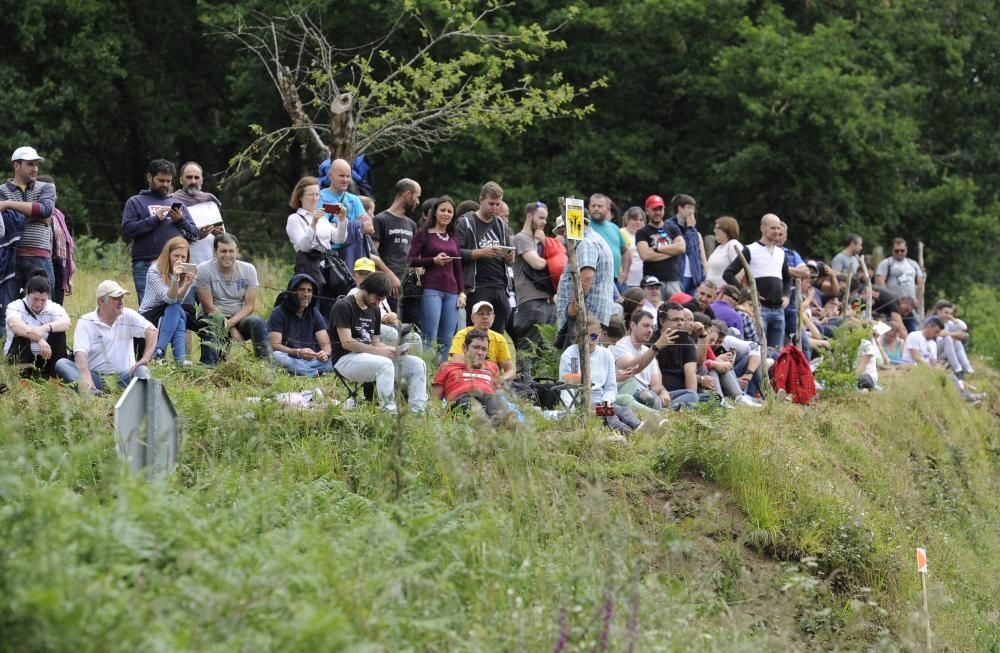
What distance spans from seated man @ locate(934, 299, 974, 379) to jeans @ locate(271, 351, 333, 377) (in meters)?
13.0

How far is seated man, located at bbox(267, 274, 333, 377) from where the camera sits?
42.5 feet

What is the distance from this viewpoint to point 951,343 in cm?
2344

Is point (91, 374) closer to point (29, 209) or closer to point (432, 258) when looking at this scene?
point (29, 209)

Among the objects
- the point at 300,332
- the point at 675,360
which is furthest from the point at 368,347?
the point at 675,360

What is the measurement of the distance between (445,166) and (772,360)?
14366 mm

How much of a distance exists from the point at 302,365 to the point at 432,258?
163cm

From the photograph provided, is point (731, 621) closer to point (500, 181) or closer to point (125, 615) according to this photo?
point (125, 615)

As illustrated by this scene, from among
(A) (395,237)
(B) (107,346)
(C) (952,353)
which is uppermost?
(A) (395,237)

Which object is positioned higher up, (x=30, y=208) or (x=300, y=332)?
(x=30, y=208)

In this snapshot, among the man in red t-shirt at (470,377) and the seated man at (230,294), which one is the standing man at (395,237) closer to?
the seated man at (230,294)

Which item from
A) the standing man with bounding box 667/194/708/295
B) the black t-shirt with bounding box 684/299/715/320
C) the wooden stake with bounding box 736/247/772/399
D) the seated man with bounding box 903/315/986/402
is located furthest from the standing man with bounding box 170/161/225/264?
the seated man with bounding box 903/315/986/402

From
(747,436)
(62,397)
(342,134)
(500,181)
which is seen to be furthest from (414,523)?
(500,181)

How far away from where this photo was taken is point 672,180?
30672 mm

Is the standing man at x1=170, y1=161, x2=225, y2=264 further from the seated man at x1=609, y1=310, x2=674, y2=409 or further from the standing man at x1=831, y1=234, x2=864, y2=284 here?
the standing man at x1=831, y1=234, x2=864, y2=284
